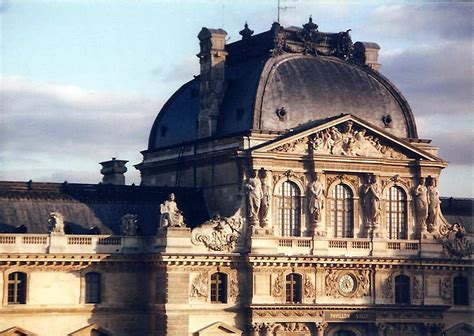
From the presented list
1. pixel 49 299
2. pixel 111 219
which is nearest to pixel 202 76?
pixel 111 219

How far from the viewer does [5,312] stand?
89.3m

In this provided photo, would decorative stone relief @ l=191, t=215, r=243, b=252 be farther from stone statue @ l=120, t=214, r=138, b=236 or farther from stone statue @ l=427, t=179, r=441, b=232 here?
stone statue @ l=427, t=179, r=441, b=232

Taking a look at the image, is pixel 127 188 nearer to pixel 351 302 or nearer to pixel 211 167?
pixel 211 167

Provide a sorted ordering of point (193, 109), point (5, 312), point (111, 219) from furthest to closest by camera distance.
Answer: point (193, 109), point (111, 219), point (5, 312)

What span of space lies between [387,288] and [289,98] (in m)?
12.7

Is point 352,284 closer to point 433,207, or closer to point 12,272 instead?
point 433,207

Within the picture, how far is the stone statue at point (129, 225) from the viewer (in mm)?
93750

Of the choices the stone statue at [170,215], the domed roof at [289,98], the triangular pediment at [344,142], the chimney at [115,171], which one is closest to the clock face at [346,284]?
the triangular pediment at [344,142]

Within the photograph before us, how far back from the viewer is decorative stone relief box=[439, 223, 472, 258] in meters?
99.8

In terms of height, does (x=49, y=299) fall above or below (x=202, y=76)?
below

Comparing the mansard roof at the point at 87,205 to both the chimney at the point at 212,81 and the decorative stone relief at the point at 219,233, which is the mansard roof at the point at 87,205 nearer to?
the decorative stone relief at the point at 219,233

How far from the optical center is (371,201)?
97.6m

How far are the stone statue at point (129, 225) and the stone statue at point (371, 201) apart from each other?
45.7 feet

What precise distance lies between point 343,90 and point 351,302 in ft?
42.2
